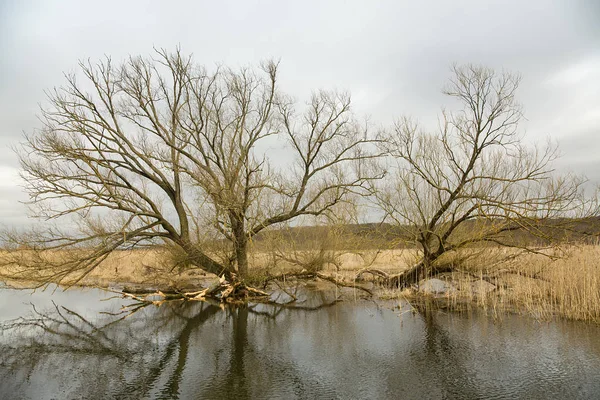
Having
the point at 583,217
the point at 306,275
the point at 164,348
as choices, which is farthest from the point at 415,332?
the point at 306,275

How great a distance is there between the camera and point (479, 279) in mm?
13992

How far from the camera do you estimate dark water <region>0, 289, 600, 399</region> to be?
19.1ft

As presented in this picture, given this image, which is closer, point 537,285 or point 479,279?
point 537,285

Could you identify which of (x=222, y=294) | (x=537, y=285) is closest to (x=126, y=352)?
(x=222, y=294)

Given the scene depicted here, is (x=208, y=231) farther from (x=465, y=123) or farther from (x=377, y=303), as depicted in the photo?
(x=465, y=123)

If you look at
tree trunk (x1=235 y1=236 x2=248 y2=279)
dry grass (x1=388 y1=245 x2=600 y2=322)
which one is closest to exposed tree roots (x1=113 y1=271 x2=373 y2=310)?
tree trunk (x1=235 y1=236 x2=248 y2=279)

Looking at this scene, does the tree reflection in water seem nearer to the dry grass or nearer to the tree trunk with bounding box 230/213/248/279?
the tree trunk with bounding box 230/213/248/279

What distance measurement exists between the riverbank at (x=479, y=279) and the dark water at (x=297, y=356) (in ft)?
3.92

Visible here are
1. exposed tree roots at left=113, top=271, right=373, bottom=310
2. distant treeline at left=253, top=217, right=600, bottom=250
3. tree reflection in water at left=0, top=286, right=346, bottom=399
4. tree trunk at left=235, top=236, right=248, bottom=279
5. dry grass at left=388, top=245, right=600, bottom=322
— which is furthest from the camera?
tree trunk at left=235, top=236, right=248, bottom=279

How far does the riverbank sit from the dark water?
1195mm

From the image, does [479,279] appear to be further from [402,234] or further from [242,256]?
[242,256]

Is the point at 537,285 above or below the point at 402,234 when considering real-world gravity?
below

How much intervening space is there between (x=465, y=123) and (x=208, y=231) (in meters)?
8.83

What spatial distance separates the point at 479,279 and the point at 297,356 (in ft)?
29.4
